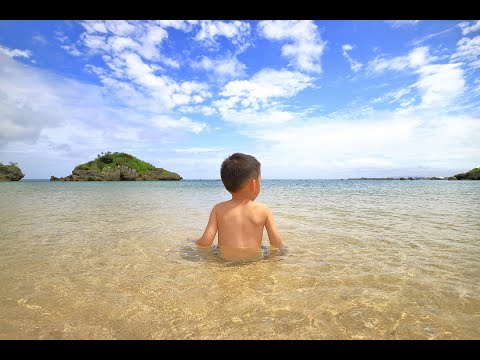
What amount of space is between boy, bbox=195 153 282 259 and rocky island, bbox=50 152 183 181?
3361 inches

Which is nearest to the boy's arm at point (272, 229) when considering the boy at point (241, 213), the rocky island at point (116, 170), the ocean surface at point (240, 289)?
the boy at point (241, 213)

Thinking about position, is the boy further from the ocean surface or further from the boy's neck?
the ocean surface

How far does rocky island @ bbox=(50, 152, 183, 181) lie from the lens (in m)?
80.6

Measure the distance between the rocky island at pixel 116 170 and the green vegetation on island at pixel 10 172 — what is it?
8434 mm

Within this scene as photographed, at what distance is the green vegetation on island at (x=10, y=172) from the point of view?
256 ft

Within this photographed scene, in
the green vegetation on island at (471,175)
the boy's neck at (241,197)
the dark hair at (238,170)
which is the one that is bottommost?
the boy's neck at (241,197)

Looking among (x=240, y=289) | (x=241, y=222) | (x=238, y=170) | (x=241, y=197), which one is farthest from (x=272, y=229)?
(x=240, y=289)

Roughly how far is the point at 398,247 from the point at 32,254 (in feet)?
18.2

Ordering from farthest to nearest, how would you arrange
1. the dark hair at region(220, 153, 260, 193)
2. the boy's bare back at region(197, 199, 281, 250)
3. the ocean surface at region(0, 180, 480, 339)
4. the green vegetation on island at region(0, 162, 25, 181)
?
the green vegetation on island at region(0, 162, 25, 181)
the boy's bare back at region(197, 199, 281, 250)
the dark hair at region(220, 153, 260, 193)
the ocean surface at region(0, 180, 480, 339)

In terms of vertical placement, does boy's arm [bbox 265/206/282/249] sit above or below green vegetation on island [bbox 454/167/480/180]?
below

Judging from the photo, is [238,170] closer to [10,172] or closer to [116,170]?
[116,170]

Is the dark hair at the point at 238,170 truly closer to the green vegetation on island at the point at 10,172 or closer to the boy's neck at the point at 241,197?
the boy's neck at the point at 241,197

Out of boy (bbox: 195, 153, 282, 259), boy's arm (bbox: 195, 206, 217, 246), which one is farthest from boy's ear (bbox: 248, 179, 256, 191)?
boy's arm (bbox: 195, 206, 217, 246)
